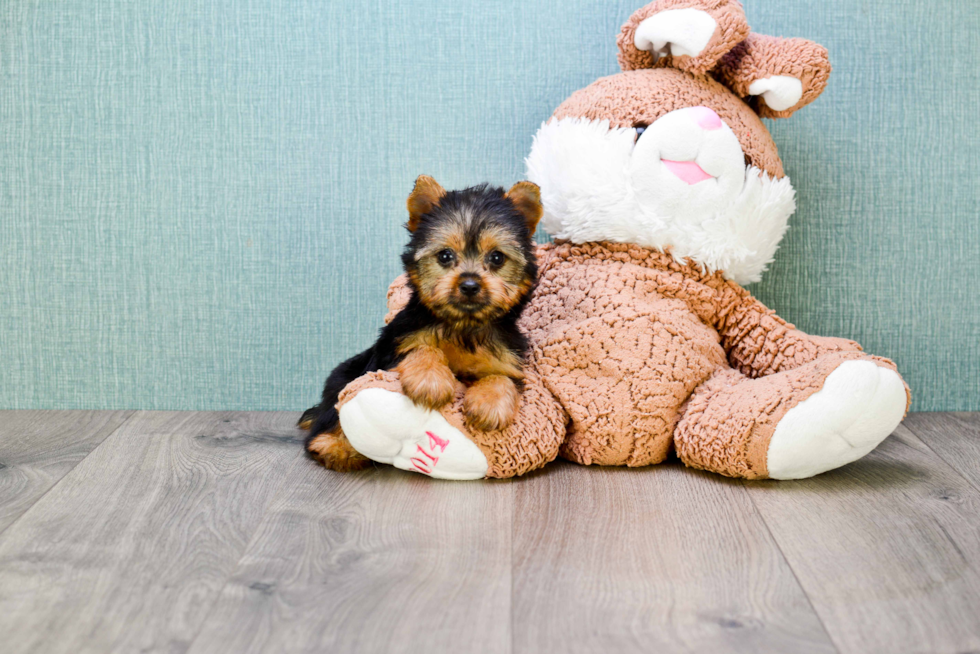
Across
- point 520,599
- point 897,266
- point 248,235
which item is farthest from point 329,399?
point 897,266

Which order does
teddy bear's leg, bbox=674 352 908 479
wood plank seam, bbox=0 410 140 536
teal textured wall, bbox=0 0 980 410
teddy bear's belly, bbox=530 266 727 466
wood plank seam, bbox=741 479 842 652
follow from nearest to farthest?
wood plank seam, bbox=741 479 842 652 < wood plank seam, bbox=0 410 140 536 < teddy bear's leg, bbox=674 352 908 479 < teddy bear's belly, bbox=530 266 727 466 < teal textured wall, bbox=0 0 980 410

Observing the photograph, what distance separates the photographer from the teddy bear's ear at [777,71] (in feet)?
6.10

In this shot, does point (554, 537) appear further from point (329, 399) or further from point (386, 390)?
point (329, 399)

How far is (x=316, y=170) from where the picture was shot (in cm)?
225

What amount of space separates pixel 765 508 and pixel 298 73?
164 cm

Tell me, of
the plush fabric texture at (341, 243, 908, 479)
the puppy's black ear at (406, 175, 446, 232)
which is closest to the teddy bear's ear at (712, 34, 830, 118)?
the plush fabric texture at (341, 243, 908, 479)

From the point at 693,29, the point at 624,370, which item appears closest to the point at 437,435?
the point at 624,370

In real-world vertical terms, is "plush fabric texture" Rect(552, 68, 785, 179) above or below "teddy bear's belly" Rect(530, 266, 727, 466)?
above

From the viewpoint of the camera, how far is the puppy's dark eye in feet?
5.31

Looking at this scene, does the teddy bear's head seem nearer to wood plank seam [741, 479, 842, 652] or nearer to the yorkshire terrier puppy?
the yorkshire terrier puppy

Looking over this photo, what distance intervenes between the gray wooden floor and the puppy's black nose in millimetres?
422

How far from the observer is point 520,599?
1213 millimetres

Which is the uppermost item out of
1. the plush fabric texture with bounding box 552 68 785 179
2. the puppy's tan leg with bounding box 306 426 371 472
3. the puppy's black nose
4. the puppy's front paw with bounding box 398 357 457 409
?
the plush fabric texture with bounding box 552 68 785 179

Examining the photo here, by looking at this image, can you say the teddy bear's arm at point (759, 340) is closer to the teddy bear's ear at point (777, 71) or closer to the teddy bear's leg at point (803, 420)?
the teddy bear's leg at point (803, 420)
